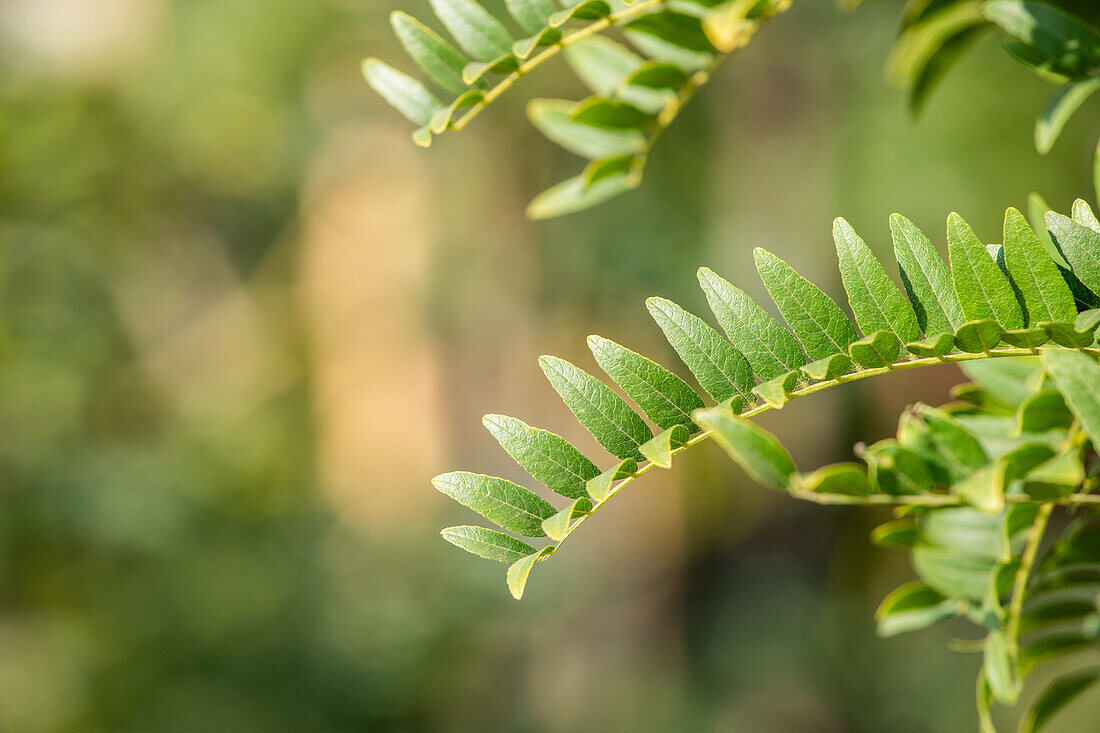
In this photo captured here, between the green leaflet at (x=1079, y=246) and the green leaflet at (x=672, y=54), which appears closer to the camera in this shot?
the green leaflet at (x=1079, y=246)

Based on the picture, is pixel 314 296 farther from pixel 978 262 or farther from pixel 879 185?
pixel 978 262

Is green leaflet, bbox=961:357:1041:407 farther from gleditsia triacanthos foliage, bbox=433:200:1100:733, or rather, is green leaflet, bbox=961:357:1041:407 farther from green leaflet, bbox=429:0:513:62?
green leaflet, bbox=429:0:513:62

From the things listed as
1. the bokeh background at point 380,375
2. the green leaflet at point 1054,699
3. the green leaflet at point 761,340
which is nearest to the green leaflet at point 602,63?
the green leaflet at point 761,340

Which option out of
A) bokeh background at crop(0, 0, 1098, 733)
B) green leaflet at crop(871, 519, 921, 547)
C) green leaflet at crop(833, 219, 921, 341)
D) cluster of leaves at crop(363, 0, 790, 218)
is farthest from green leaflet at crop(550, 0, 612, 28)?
bokeh background at crop(0, 0, 1098, 733)

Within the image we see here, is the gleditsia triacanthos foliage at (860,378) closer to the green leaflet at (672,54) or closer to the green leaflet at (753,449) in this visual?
the green leaflet at (753,449)

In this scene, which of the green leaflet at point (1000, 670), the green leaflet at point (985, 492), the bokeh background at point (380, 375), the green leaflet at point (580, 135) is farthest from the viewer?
the bokeh background at point (380, 375)
